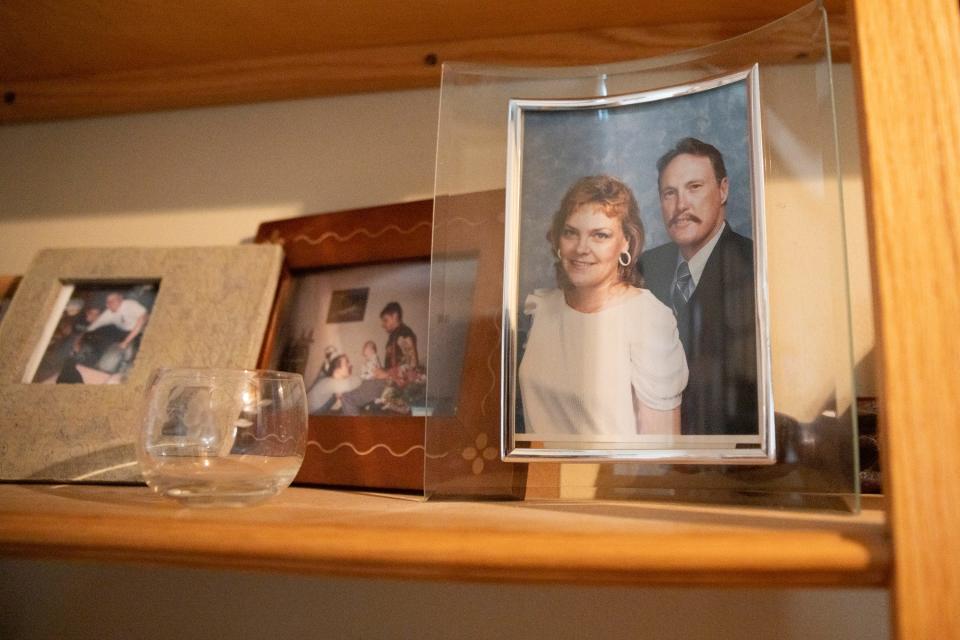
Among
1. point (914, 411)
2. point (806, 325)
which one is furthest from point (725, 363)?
point (914, 411)

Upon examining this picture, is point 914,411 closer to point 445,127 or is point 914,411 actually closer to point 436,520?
point 436,520

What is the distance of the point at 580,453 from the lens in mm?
524

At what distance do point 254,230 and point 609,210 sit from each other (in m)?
0.43

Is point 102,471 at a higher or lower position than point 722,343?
lower

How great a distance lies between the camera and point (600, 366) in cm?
54

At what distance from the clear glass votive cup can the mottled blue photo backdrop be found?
7.5 inches

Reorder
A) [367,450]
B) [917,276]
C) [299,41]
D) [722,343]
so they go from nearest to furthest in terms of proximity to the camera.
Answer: [917,276] < [722,343] < [367,450] < [299,41]

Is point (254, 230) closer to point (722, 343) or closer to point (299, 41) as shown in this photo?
point (299, 41)

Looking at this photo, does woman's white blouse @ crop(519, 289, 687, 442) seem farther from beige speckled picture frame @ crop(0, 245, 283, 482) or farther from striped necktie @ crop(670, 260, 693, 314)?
beige speckled picture frame @ crop(0, 245, 283, 482)

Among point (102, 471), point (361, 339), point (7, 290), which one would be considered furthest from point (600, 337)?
point (7, 290)

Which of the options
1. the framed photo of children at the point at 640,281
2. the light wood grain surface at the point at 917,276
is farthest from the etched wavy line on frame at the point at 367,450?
the light wood grain surface at the point at 917,276

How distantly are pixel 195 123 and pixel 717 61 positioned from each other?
577 millimetres

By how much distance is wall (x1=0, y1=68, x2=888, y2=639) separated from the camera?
25.2 inches

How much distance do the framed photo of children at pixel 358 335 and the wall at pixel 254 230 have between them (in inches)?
3.2
